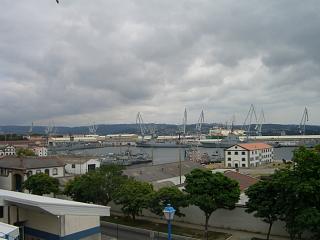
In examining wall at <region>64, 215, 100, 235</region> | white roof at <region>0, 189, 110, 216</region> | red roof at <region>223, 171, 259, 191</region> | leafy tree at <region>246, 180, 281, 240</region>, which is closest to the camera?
white roof at <region>0, 189, 110, 216</region>

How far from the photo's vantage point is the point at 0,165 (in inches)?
1341

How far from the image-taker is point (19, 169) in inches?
1288

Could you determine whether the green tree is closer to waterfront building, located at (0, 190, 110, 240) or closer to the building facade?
waterfront building, located at (0, 190, 110, 240)

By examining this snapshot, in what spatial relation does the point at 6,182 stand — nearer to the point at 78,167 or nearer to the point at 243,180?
the point at 78,167

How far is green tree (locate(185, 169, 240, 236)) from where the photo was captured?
720 inches

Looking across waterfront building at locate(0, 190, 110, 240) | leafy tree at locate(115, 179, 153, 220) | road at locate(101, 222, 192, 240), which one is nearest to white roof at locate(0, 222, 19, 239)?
waterfront building at locate(0, 190, 110, 240)

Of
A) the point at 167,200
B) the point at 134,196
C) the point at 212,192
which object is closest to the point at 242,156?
the point at 134,196

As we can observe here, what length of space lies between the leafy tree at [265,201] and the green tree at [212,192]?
4.21 ft

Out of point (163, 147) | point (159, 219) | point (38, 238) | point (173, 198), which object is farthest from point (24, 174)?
point (163, 147)

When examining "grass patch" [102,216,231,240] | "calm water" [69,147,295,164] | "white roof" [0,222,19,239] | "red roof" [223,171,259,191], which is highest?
"white roof" [0,222,19,239]

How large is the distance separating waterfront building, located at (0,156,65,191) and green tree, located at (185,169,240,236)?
726 inches

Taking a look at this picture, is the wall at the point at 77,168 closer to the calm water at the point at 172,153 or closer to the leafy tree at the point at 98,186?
the leafy tree at the point at 98,186

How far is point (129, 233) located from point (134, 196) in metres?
2.01

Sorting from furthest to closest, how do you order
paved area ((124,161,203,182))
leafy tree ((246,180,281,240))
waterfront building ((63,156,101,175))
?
waterfront building ((63,156,101,175)) → paved area ((124,161,203,182)) → leafy tree ((246,180,281,240))
